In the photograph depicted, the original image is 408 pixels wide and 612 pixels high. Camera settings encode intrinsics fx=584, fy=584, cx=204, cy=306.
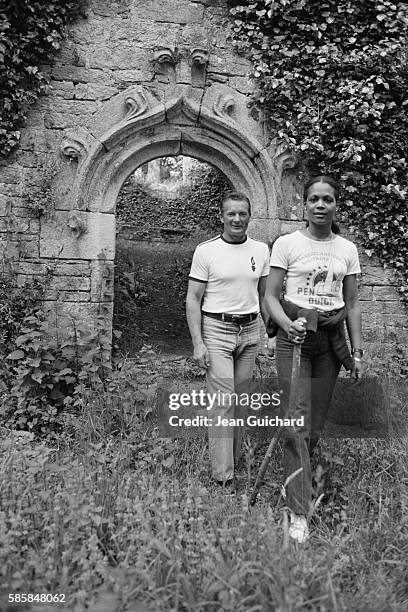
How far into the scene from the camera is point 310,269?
3176mm

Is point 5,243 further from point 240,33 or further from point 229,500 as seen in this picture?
point 229,500

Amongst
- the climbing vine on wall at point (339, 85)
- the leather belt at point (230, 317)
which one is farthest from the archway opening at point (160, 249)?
the leather belt at point (230, 317)

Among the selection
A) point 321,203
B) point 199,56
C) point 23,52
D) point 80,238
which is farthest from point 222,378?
point 23,52

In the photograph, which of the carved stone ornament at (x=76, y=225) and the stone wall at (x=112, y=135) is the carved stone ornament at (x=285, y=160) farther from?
the carved stone ornament at (x=76, y=225)

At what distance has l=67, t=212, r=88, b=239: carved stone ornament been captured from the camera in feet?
18.6

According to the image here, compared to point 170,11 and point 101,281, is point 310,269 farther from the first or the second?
point 170,11

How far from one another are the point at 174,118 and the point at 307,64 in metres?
1.47

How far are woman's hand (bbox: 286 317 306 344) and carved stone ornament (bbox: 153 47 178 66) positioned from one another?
12.3 ft

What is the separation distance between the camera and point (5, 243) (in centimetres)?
563

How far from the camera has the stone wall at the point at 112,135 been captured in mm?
5648

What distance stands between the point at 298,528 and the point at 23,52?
483cm

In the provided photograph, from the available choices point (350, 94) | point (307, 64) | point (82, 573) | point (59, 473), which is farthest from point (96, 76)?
point (82, 573)

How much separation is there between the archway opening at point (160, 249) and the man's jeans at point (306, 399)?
4203 mm

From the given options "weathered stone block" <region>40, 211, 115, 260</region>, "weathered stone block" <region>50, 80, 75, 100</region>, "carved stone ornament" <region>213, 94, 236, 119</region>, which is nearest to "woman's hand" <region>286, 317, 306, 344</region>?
"weathered stone block" <region>40, 211, 115, 260</region>
